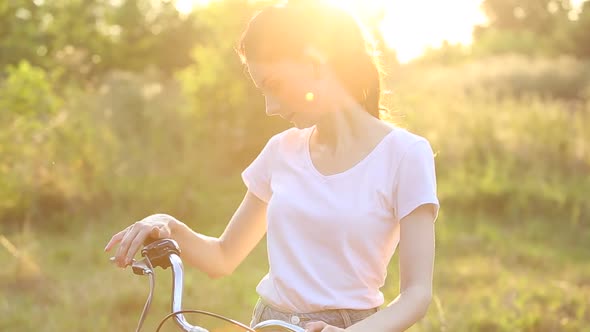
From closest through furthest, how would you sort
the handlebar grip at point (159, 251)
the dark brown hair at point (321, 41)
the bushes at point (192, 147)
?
1. the handlebar grip at point (159, 251)
2. the dark brown hair at point (321, 41)
3. the bushes at point (192, 147)

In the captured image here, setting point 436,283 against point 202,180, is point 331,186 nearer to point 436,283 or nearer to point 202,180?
point 436,283

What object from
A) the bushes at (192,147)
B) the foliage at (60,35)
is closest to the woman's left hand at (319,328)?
the bushes at (192,147)

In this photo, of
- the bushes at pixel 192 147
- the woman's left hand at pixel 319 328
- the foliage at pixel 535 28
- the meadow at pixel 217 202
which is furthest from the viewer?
the foliage at pixel 535 28

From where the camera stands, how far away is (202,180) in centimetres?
1165

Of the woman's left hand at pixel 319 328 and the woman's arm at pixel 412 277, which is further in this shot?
the woman's arm at pixel 412 277

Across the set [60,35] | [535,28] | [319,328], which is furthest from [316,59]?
[535,28]

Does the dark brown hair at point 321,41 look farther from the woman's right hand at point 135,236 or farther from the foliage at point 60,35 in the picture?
the foliage at point 60,35

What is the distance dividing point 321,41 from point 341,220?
16.6 inches

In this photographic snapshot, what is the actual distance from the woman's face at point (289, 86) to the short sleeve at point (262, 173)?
270mm

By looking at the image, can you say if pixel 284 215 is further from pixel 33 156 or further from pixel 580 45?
pixel 580 45

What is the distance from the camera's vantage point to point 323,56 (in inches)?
82.0

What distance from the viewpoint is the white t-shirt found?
2014 millimetres

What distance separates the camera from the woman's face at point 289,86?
2.04 metres

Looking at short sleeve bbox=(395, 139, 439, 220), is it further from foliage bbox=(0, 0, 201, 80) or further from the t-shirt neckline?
foliage bbox=(0, 0, 201, 80)
